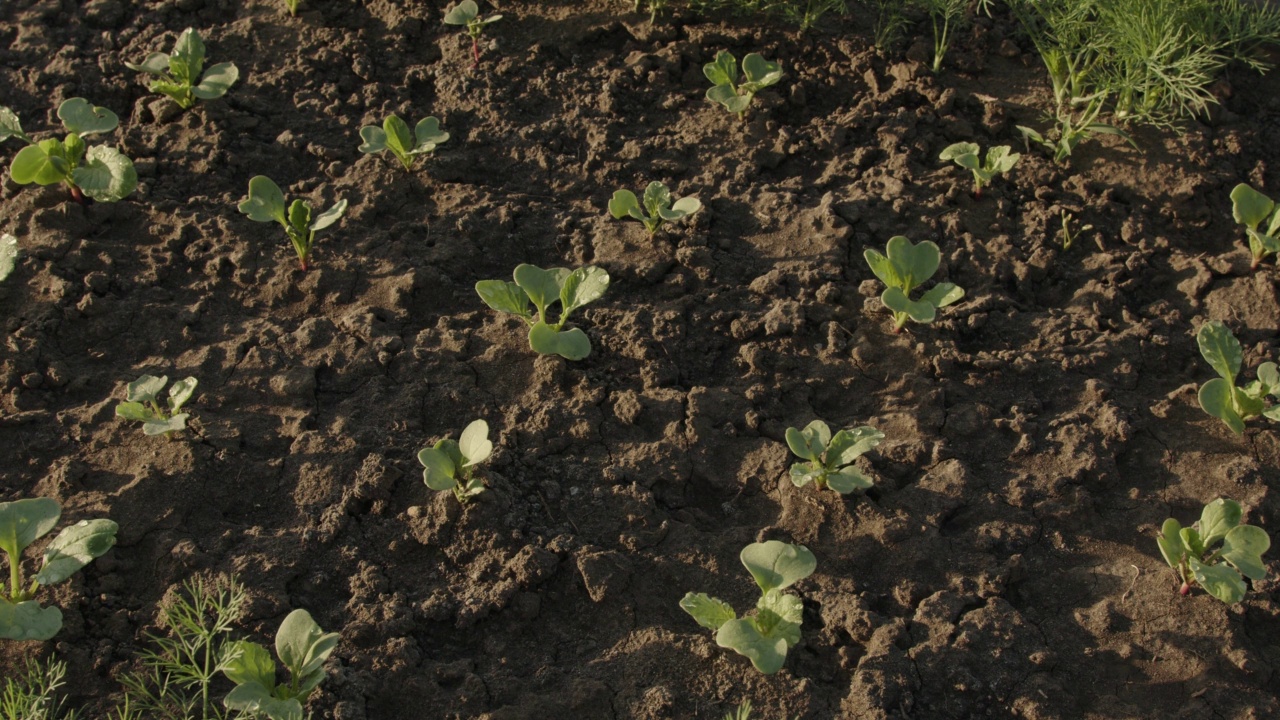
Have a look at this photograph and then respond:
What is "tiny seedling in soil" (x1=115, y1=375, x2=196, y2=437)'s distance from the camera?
2781mm

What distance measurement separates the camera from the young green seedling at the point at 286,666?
226cm

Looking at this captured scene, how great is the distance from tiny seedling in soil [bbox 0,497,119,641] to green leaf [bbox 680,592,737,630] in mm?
1347

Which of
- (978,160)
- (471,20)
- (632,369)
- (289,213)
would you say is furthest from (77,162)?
(978,160)

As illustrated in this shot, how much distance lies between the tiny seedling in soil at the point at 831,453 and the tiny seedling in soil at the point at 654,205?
910mm

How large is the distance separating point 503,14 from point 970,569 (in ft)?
8.89

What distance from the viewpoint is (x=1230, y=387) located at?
2902 millimetres

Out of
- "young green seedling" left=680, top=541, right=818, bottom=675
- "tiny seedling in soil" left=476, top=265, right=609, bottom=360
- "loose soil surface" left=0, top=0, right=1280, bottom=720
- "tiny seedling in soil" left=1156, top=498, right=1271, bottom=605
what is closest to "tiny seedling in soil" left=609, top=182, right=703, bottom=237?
"loose soil surface" left=0, top=0, right=1280, bottom=720

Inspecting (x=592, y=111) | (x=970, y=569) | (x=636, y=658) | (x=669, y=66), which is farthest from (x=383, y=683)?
(x=669, y=66)

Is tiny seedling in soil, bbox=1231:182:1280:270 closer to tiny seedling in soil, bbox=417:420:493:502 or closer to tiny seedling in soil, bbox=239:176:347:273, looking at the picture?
tiny seedling in soil, bbox=417:420:493:502

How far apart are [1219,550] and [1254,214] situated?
1.31 meters

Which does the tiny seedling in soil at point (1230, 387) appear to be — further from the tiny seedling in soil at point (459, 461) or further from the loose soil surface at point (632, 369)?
the tiny seedling in soil at point (459, 461)

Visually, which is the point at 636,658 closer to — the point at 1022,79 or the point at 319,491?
the point at 319,491

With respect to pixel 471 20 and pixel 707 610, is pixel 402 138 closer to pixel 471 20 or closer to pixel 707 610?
pixel 471 20

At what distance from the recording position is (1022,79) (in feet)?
13.2
